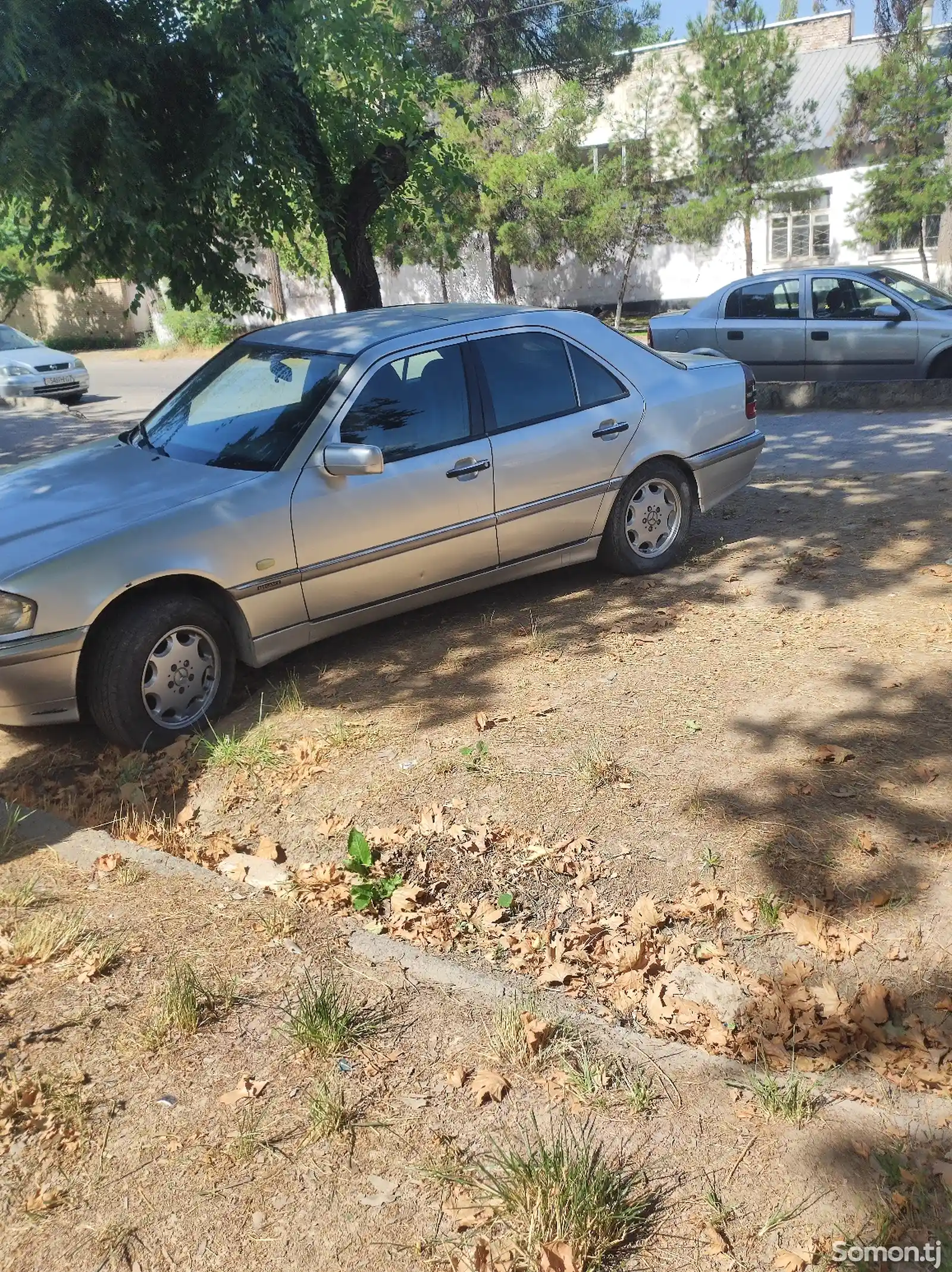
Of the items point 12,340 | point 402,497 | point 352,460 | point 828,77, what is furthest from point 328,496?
point 828,77

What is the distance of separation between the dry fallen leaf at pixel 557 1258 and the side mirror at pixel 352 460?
3.78 meters

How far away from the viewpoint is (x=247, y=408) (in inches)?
247

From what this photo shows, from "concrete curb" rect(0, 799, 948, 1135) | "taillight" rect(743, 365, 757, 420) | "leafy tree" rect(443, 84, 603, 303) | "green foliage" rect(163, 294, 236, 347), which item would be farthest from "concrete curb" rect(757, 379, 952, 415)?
"green foliage" rect(163, 294, 236, 347)

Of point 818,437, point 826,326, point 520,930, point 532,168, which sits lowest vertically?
point 520,930

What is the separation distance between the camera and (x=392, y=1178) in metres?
2.87

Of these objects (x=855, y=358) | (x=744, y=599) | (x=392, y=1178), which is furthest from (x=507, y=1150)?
(x=855, y=358)

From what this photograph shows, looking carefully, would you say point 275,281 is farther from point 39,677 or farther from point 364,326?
point 39,677

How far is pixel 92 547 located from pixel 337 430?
4.61 ft

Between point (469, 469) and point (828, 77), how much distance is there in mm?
32470

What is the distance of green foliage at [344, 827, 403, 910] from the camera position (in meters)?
4.19

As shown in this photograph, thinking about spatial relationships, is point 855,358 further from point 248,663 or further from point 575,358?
point 248,663

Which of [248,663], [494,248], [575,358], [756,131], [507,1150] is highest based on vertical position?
[756,131]

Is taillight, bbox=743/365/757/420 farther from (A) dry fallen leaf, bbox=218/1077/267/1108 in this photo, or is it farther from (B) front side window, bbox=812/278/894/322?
(B) front side window, bbox=812/278/894/322

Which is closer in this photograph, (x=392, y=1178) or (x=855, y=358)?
(x=392, y=1178)
